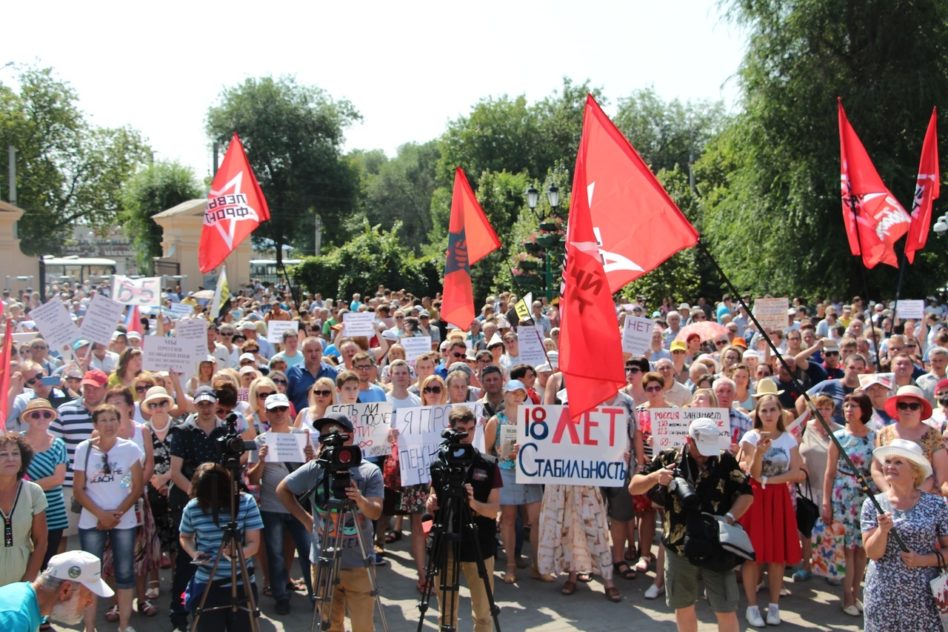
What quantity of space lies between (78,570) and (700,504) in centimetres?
351

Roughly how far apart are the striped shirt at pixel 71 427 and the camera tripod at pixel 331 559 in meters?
2.63

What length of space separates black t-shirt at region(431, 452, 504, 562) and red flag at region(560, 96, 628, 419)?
68 centimetres

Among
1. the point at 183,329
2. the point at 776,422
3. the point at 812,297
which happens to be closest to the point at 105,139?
the point at 812,297

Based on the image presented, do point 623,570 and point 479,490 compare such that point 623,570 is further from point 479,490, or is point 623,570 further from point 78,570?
point 78,570

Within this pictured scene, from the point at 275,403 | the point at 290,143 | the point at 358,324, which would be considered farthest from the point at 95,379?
the point at 290,143

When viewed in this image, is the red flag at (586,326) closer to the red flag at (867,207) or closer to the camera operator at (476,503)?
the camera operator at (476,503)

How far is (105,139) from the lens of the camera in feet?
201

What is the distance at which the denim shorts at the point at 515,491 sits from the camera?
26.5ft

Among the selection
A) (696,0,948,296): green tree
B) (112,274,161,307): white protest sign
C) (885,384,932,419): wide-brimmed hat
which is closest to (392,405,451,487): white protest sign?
(885,384,932,419): wide-brimmed hat

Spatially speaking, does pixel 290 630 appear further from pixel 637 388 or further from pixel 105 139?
pixel 105 139

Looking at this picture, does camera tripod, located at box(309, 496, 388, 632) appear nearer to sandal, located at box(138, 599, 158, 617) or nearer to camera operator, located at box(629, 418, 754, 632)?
camera operator, located at box(629, 418, 754, 632)

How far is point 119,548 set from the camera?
22.0 ft

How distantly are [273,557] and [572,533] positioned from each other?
2374 millimetres

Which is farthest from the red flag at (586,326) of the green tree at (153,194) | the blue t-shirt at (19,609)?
the green tree at (153,194)
